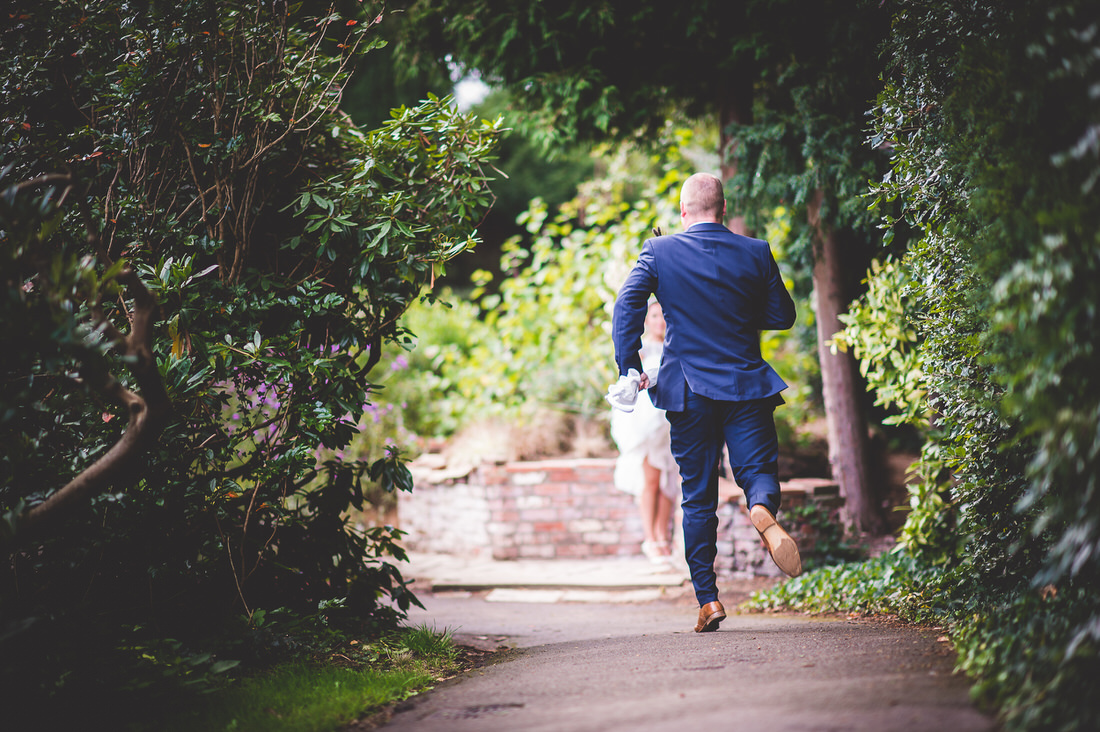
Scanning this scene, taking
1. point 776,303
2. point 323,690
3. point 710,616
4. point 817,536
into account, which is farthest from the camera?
point 817,536

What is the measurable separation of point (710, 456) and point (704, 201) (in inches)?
46.2

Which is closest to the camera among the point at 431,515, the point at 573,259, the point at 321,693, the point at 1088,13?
the point at 1088,13

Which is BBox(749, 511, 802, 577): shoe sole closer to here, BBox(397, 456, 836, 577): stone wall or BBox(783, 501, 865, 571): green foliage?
Result: BBox(783, 501, 865, 571): green foliage

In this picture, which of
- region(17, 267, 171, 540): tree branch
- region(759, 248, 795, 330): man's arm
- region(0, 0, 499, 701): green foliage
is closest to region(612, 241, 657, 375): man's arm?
region(759, 248, 795, 330): man's arm

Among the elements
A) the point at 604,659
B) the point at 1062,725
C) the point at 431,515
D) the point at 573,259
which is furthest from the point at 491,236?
the point at 1062,725

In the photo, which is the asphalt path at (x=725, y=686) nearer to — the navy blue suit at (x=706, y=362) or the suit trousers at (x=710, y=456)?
the suit trousers at (x=710, y=456)

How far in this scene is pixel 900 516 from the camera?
21.4 feet

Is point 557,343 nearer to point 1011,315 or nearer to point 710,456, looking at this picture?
point 710,456

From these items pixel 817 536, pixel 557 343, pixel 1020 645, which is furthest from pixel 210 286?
pixel 557 343

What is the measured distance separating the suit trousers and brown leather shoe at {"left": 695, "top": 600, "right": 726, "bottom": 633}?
3cm

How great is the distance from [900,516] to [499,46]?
4.94m

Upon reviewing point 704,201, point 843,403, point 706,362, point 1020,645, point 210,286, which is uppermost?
point 704,201

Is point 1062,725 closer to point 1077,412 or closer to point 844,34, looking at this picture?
point 1077,412

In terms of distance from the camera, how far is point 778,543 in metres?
3.19
